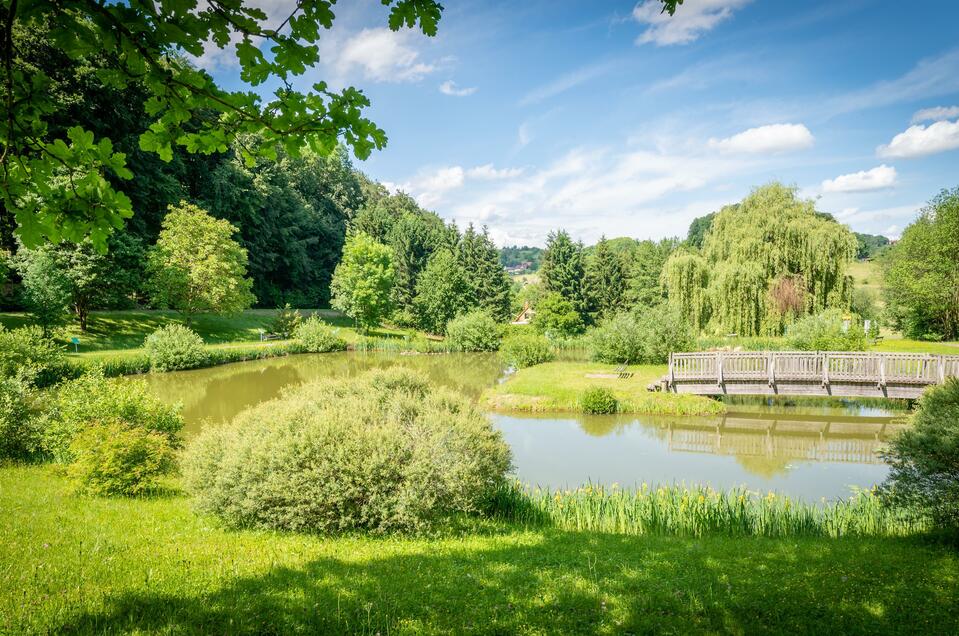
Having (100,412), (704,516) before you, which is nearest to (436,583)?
(704,516)

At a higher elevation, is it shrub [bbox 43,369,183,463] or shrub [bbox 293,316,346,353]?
shrub [bbox 293,316,346,353]

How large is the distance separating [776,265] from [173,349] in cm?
3422

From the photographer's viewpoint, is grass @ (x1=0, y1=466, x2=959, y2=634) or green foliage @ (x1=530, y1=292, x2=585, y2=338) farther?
green foliage @ (x1=530, y1=292, x2=585, y2=338)

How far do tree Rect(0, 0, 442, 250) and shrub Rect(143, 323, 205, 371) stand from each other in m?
27.6

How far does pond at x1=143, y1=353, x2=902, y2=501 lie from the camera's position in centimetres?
1260

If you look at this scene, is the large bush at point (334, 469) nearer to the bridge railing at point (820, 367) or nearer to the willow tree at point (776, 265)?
the bridge railing at point (820, 367)

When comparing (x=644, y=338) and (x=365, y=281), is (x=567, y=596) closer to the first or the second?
(x=644, y=338)

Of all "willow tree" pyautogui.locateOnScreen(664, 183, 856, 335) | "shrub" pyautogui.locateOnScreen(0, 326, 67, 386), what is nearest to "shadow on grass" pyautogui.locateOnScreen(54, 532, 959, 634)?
"shrub" pyautogui.locateOnScreen(0, 326, 67, 386)

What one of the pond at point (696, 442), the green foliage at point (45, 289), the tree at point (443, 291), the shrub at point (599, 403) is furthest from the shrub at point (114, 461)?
the tree at point (443, 291)

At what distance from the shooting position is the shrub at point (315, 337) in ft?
124

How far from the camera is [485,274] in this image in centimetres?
5447

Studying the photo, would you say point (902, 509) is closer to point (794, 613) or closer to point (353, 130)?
point (794, 613)

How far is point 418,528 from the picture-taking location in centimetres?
676

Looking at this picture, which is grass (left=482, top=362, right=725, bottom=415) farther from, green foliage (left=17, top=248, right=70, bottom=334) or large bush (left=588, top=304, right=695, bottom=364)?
green foliage (left=17, top=248, right=70, bottom=334)
